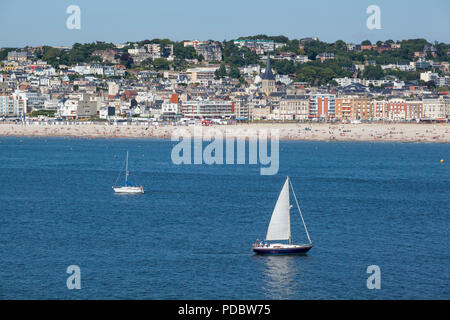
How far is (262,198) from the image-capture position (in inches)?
1791

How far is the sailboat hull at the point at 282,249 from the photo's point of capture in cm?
2959

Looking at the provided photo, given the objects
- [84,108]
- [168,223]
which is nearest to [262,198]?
[168,223]

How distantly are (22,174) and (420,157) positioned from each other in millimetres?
37943

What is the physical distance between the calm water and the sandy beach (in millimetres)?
41187

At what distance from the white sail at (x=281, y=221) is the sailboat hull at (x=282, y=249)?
0.41 meters

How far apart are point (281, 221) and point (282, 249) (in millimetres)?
1036

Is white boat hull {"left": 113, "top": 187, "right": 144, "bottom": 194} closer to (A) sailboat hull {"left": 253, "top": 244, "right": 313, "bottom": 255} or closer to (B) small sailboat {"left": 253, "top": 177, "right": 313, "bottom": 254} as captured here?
(B) small sailboat {"left": 253, "top": 177, "right": 313, "bottom": 254}

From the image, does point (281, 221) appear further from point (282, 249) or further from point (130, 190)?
point (130, 190)

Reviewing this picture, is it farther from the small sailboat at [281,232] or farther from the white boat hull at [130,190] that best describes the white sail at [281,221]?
the white boat hull at [130,190]

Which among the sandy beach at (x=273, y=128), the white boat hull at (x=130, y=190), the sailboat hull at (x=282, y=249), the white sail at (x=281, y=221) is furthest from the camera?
the sandy beach at (x=273, y=128)

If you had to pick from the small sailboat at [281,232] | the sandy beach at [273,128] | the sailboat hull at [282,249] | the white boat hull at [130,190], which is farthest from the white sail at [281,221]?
the sandy beach at [273,128]

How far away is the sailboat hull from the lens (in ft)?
97.1

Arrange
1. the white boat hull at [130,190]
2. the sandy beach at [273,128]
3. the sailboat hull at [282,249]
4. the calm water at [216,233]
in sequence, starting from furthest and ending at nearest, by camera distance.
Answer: the sandy beach at [273,128] < the white boat hull at [130,190] < the sailboat hull at [282,249] < the calm water at [216,233]

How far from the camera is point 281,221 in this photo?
2988 cm
